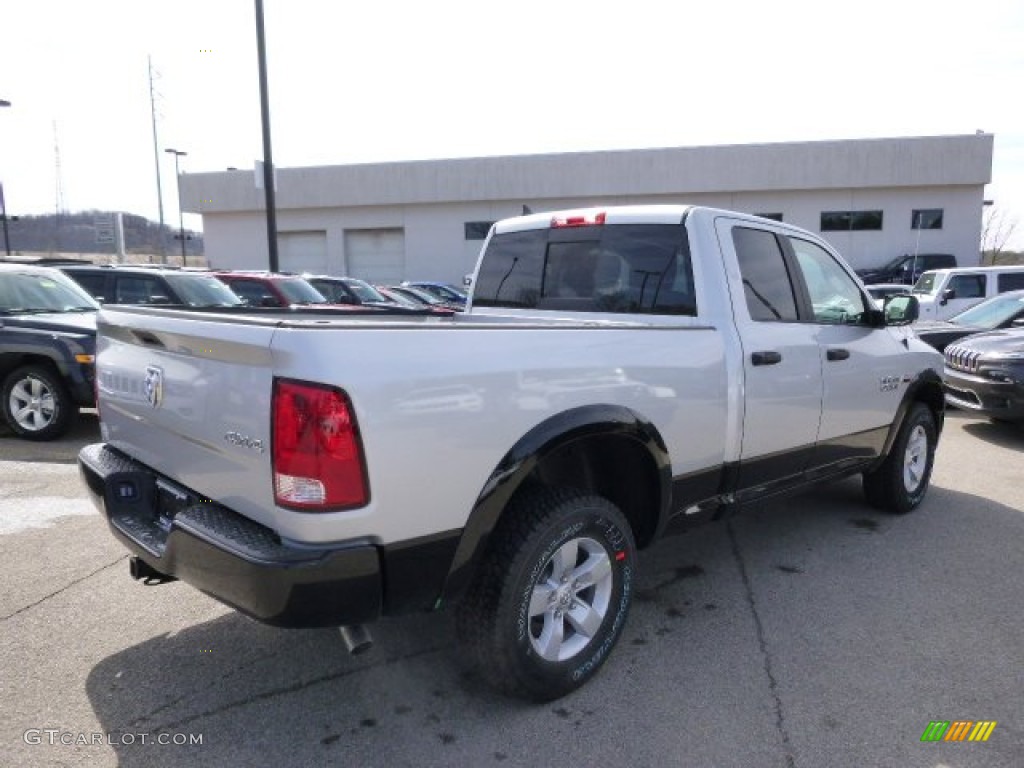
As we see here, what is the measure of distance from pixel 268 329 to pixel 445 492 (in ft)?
2.52

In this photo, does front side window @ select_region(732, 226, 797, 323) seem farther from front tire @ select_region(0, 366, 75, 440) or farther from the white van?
the white van

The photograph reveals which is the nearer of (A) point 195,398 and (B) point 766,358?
(A) point 195,398

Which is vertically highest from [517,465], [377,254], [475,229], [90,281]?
[475,229]

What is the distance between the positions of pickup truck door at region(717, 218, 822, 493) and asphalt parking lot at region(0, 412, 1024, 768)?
0.74 metres

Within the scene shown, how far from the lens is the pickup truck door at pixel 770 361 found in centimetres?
358

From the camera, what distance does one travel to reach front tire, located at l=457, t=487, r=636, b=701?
8.51 ft

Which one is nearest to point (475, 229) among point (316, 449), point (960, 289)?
point (960, 289)

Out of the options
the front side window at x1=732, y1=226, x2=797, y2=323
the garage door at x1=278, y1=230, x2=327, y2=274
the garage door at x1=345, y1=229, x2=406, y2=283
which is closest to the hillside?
the garage door at x1=278, y1=230, x2=327, y2=274

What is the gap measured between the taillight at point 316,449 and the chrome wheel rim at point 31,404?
6053 mm

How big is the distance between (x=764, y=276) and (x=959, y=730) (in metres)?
2.25

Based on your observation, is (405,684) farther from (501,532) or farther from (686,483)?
(686,483)

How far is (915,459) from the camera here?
5.34 metres

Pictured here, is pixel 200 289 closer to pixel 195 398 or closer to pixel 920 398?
pixel 195 398

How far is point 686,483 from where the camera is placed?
131 inches
